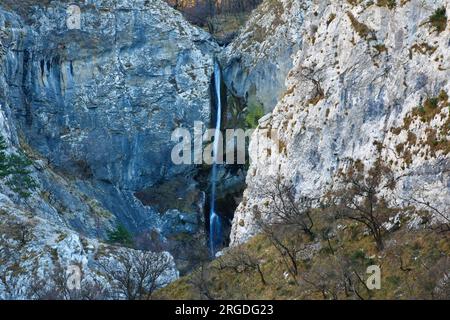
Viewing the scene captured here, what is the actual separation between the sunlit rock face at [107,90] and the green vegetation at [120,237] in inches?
267

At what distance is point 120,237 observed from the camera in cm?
6806

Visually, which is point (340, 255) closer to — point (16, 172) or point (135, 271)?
point (135, 271)

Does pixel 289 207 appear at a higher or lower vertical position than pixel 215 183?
higher

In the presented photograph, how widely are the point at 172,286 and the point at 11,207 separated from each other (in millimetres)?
16484

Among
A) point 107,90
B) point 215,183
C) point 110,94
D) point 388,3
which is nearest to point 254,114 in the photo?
point 215,183

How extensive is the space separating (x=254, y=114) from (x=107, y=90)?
2089 cm

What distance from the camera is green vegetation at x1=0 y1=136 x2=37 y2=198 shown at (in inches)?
2330

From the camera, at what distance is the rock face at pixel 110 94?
79062 millimetres

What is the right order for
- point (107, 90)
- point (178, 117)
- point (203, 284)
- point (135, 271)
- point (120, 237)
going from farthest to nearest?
1. point (178, 117)
2. point (107, 90)
3. point (120, 237)
4. point (135, 271)
5. point (203, 284)

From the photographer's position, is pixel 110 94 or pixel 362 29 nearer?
pixel 362 29

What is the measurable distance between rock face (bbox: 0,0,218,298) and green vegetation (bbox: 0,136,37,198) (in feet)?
33.8

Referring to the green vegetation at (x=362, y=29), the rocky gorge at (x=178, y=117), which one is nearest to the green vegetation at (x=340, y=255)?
the rocky gorge at (x=178, y=117)

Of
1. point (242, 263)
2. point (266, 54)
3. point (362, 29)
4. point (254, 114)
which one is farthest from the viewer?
point (266, 54)

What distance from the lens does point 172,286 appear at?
4456 cm
